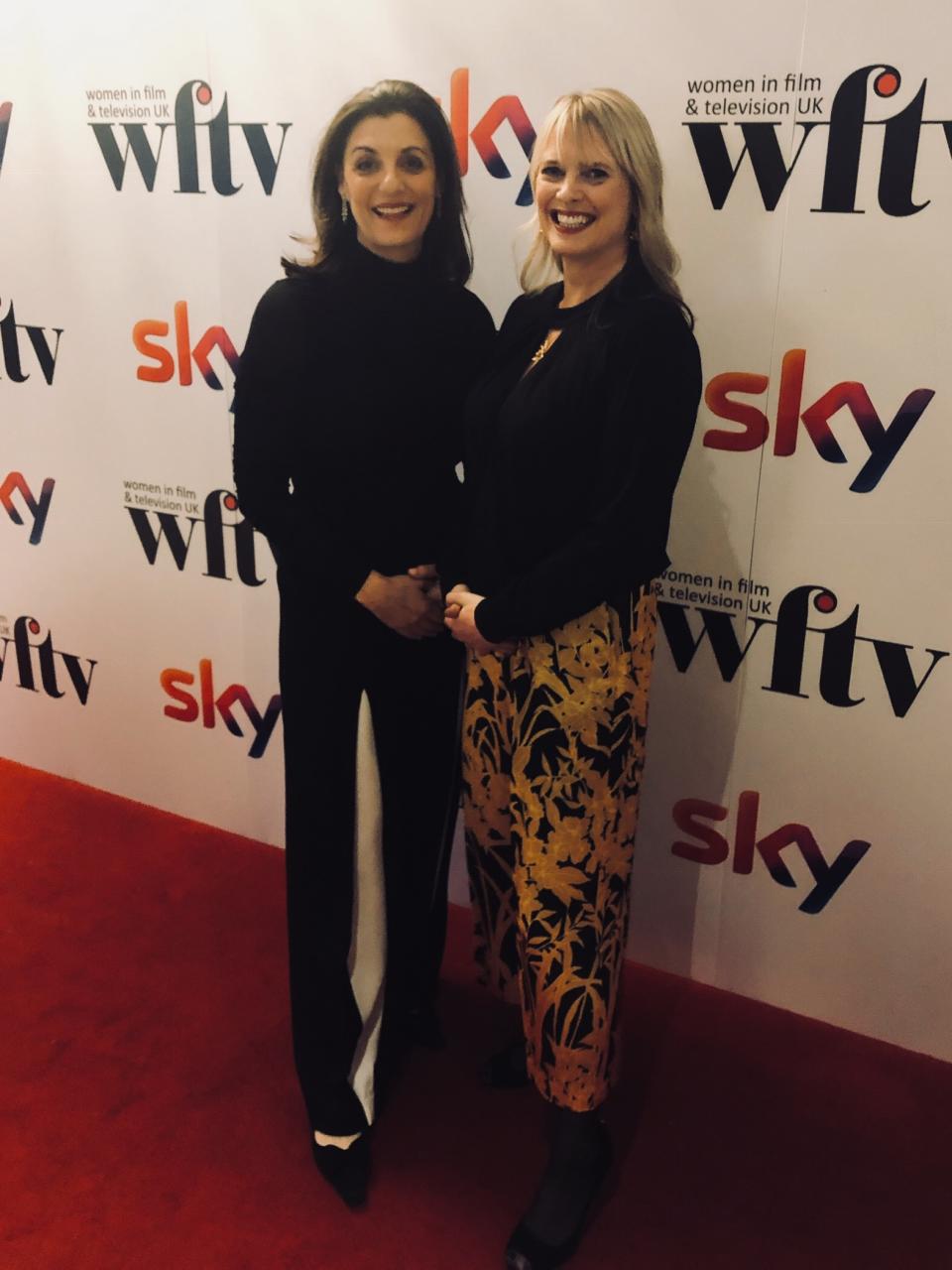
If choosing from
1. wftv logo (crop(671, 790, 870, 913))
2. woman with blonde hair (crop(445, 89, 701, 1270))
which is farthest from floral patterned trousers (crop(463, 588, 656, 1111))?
wftv logo (crop(671, 790, 870, 913))

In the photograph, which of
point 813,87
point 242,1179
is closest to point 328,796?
point 242,1179

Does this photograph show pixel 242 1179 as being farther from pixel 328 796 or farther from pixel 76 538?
pixel 76 538

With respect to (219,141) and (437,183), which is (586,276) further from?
(219,141)

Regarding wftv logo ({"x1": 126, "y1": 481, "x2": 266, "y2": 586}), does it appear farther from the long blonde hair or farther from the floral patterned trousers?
the long blonde hair

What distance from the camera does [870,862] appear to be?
1.98 metres

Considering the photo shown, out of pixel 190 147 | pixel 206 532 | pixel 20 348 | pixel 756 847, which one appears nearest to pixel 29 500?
pixel 20 348

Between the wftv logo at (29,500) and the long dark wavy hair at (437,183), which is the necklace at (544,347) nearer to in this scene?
the long dark wavy hair at (437,183)

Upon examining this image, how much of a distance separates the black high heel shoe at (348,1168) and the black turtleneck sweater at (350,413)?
87cm

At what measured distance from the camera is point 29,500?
279 centimetres

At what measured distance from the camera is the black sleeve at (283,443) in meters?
1.54

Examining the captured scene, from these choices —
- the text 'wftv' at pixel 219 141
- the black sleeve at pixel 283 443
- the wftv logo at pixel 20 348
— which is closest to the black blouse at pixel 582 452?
the black sleeve at pixel 283 443

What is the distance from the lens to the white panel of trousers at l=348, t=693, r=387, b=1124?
1.69m

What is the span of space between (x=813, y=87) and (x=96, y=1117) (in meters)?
2.00

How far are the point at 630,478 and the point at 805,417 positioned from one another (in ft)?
2.03
